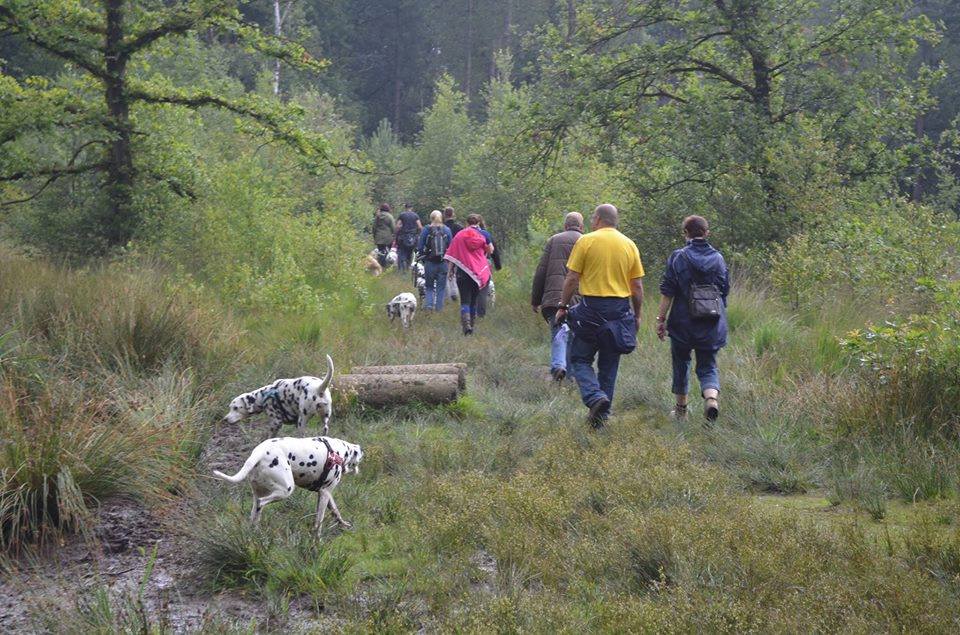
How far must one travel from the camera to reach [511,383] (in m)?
10.5

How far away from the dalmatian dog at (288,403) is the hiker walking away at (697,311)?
124 inches

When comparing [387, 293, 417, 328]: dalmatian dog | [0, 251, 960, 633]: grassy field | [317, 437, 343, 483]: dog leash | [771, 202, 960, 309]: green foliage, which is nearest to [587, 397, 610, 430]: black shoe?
[0, 251, 960, 633]: grassy field

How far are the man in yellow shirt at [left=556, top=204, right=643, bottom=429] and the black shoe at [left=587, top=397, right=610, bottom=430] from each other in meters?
0.03

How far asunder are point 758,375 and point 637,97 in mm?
8938

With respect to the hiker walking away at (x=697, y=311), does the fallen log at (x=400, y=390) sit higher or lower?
lower

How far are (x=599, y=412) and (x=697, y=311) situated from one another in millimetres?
1267

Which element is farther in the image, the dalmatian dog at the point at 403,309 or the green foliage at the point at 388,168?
the green foliage at the point at 388,168

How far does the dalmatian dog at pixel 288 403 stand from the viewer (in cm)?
746

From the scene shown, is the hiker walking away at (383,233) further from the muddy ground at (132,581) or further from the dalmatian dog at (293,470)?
the dalmatian dog at (293,470)

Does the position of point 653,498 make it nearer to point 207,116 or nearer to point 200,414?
point 200,414

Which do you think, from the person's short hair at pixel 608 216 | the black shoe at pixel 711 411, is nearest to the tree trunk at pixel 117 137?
the person's short hair at pixel 608 216

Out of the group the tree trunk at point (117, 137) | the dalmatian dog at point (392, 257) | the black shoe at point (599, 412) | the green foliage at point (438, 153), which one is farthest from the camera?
the green foliage at point (438, 153)

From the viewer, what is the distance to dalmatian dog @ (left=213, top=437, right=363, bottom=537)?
5.33 meters

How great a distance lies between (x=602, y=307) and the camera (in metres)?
8.27
